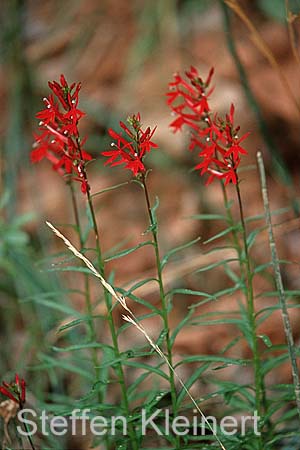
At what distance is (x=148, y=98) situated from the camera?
6.69ft

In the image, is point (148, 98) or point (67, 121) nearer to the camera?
point (67, 121)

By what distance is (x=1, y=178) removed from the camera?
1862 mm

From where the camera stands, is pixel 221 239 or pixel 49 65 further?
pixel 49 65

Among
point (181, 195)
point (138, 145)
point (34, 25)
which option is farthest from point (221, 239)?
point (138, 145)

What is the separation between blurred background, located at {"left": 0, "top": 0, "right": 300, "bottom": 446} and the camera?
6.23 ft

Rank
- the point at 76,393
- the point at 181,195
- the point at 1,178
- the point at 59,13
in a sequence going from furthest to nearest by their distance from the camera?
the point at 59,13 < the point at 181,195 < the point at 1,178 < the point at 76,393

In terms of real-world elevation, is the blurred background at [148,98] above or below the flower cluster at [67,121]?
above

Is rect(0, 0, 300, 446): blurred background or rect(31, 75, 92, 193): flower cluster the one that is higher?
rect(0, 0, 300, 446): blurred background

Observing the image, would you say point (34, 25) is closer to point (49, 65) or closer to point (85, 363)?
point (49, 65)

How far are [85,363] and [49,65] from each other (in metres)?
1.08

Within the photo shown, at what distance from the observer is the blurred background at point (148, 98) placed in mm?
1900

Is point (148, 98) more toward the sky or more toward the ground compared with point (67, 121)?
more toward the sky

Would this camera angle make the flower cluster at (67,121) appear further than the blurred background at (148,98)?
No

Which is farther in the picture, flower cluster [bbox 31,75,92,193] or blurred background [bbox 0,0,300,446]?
blurred background [bbox 0,0,300,446]
